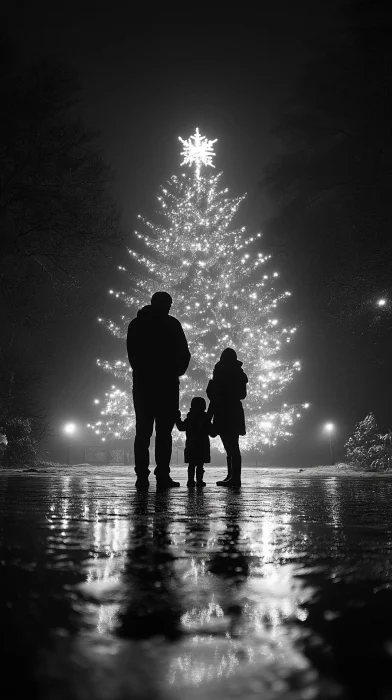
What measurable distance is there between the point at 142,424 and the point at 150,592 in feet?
16.7

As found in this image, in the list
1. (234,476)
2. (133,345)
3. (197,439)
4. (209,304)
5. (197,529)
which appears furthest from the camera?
(209,304)

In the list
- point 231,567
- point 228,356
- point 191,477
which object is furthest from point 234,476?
point 231,567

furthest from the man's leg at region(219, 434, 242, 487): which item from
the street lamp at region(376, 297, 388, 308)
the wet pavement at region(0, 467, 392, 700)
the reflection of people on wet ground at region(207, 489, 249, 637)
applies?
the street lamp at region(376, 297, 388, 308)

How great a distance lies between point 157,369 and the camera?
221 inches

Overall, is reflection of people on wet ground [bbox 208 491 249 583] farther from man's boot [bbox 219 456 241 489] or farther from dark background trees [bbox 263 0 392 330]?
dark background trees [bbox 263 0 392 330]

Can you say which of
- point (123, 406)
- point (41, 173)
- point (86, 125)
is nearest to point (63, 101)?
point (86, 125)

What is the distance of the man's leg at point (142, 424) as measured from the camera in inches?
224

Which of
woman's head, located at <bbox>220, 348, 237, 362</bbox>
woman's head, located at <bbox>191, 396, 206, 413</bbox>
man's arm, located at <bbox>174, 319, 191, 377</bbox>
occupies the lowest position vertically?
woman's head, located at <bbox>191, 396, 206, 413</bbox>

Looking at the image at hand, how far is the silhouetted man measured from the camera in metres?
5.61

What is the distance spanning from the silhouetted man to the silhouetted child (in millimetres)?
1036

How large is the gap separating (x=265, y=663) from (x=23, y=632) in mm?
232

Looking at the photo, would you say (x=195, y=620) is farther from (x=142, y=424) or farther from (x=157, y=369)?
(x=142, y=424)

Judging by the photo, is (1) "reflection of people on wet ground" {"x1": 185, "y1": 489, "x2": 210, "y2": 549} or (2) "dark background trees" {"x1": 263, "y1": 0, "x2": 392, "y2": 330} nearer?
(1) "reflection of people on wet ground" {"x1": 185, "y1": 489, "x2": 210, "y2": 549}

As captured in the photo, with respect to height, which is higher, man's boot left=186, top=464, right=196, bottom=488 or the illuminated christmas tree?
the illuminated christmas tree
